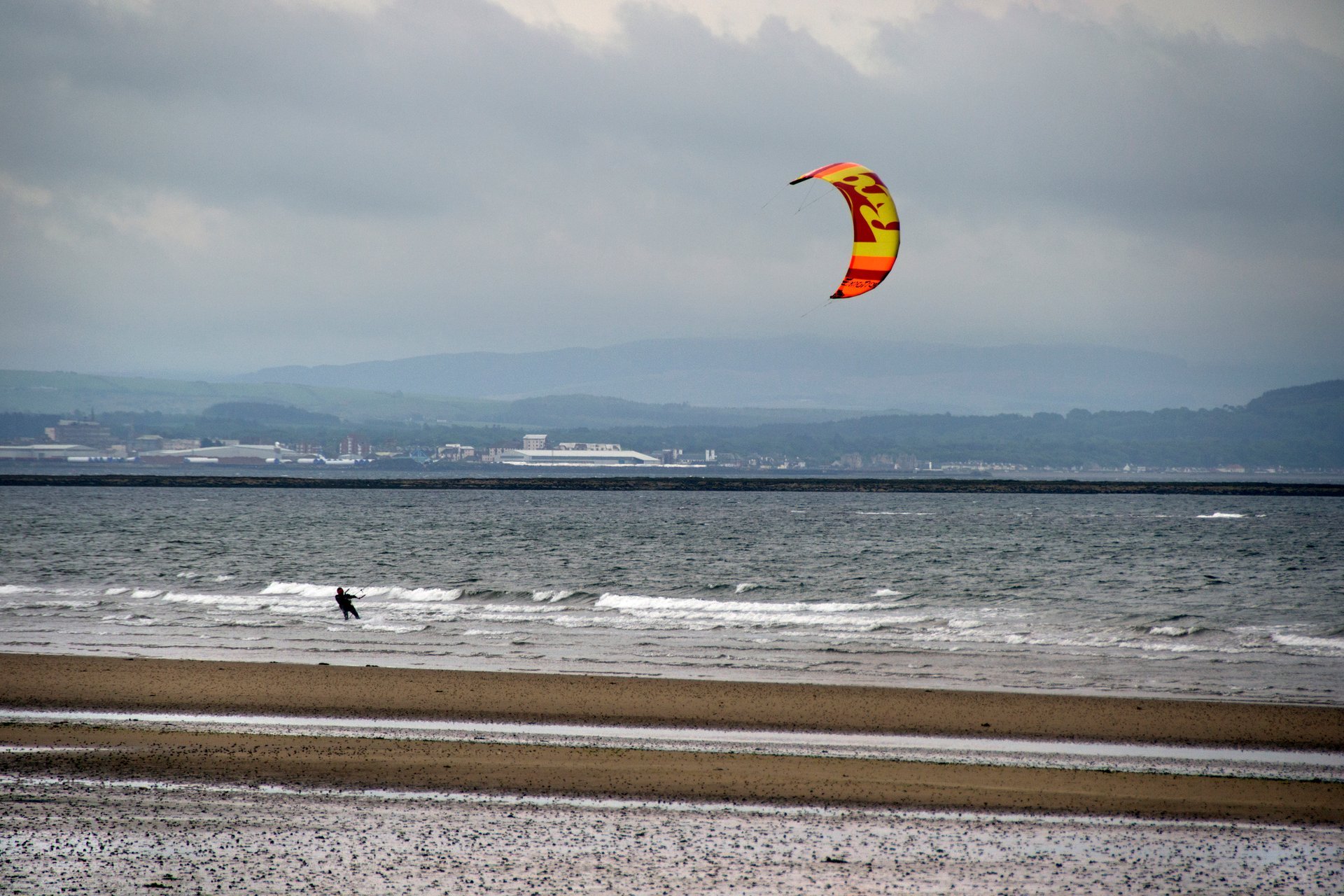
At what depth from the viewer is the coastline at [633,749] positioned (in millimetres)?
10469

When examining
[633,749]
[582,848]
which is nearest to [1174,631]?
[633,749]

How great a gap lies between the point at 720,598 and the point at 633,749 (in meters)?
18.8

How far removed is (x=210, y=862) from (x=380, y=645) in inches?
496

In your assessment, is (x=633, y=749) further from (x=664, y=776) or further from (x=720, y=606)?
(x=720, y=606)

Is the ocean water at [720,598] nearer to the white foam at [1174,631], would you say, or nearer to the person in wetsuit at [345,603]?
the white foam at [1174,631]

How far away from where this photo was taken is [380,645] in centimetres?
2083

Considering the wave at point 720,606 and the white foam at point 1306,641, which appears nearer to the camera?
the white foam at point 1306,641

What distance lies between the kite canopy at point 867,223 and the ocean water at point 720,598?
619cm

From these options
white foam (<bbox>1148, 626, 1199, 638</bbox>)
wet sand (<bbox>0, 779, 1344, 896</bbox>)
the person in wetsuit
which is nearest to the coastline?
wet sand (<bbox>0, 779, 1344, 896</bbox>)

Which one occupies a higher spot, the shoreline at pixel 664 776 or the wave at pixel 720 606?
the shoreline at pixel 664 776

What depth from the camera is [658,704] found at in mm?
14633

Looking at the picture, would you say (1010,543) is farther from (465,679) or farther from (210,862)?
(210,862)

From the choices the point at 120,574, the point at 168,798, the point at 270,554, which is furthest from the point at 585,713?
the point at 270,554

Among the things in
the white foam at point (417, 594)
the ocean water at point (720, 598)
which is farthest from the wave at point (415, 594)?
the ocean water at point (720, 598)
